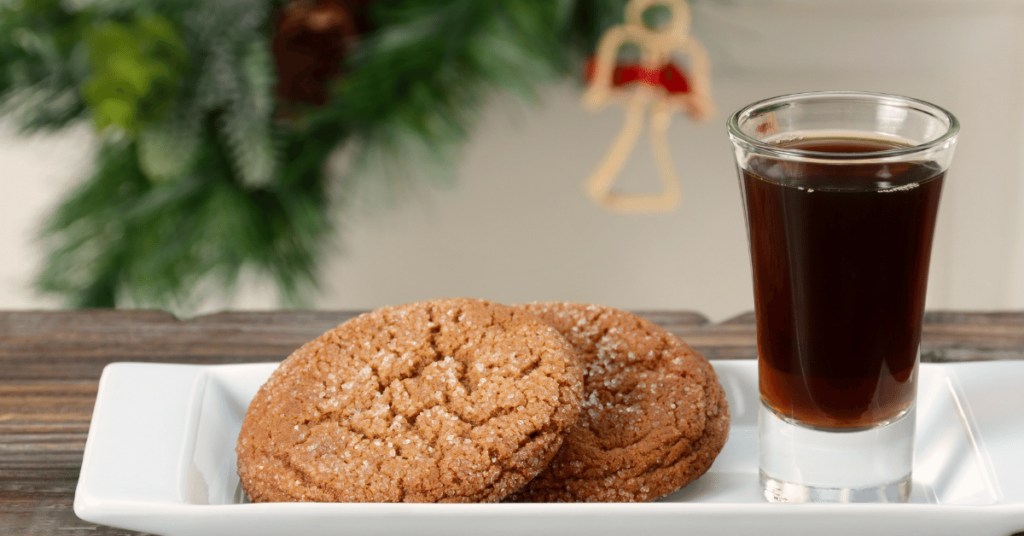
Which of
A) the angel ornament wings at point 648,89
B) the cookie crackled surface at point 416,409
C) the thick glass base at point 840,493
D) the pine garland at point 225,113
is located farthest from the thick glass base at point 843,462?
the angel ornament wings at point 648,89

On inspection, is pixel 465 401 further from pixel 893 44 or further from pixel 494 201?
pixel 893 44

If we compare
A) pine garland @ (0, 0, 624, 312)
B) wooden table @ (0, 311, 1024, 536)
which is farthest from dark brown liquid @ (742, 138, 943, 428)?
pine garland @ (0, 0, 624, 312)

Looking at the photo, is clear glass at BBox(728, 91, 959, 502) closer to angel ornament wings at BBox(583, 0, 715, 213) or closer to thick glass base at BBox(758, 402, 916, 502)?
thick glass base at BBox(758, 402, 916, 502)

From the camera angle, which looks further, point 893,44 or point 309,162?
point 893,44

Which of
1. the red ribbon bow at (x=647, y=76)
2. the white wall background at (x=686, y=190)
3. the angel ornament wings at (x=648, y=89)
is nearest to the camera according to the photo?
the angel ornament wings at (x=648, y=89)

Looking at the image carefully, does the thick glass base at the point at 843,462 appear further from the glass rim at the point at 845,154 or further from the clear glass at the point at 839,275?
the glass rim at the point at 845,154

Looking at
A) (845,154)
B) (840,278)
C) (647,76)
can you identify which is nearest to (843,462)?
(840,278)

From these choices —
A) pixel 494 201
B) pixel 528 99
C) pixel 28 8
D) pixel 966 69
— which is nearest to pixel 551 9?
pixel 528 99
